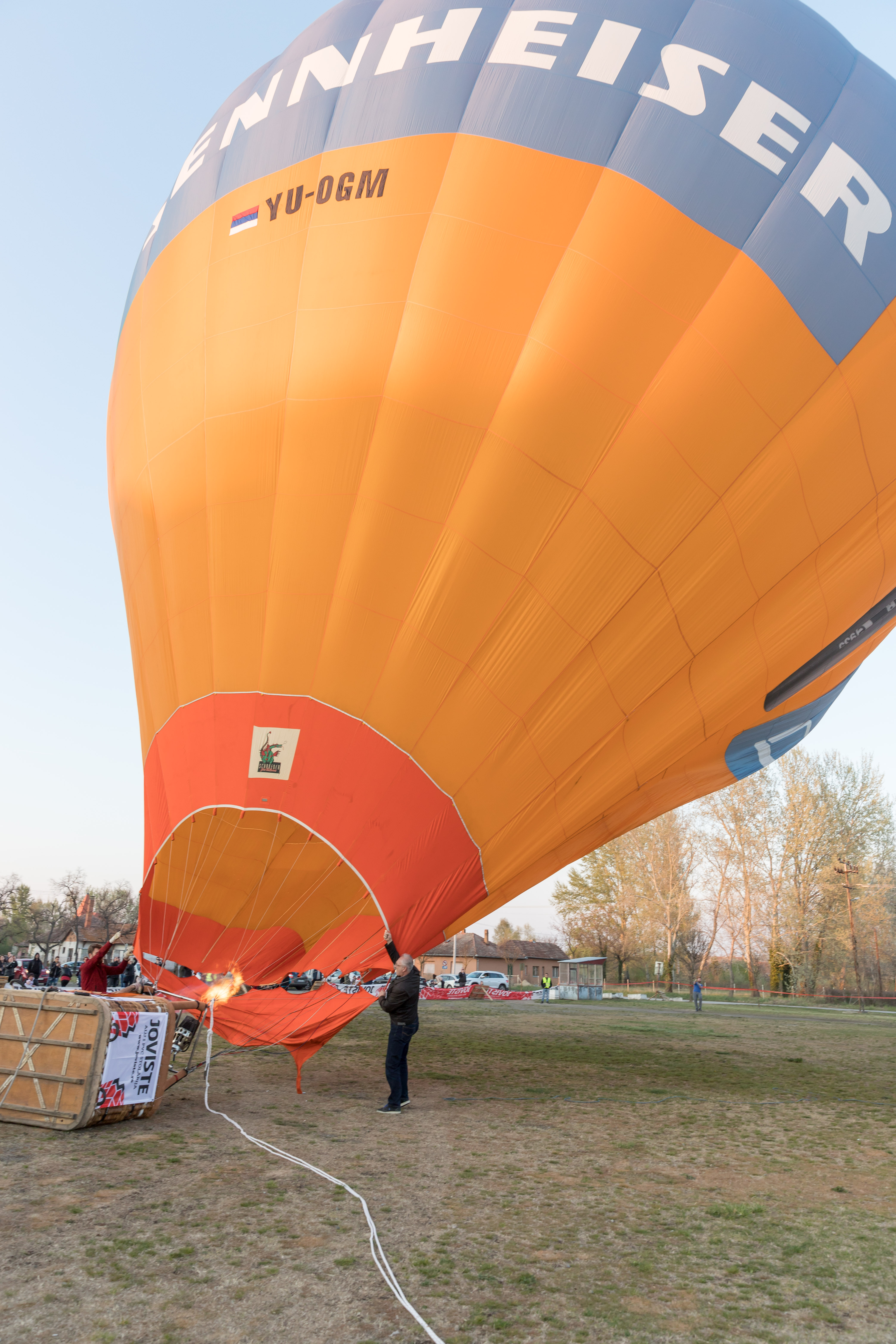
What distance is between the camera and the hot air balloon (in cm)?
629

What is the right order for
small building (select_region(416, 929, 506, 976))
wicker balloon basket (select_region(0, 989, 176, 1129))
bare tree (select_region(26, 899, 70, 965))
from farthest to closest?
bare tree (select_region(26, 899, 70, 965)) < small building (select_region(416, 929, 506, 976)) < wicker balloon basket (select_region(0, 989, 176, 1129))

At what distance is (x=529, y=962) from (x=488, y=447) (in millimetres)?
61139

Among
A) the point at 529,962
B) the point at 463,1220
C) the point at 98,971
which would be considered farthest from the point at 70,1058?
the point at 529,962

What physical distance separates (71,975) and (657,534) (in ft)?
68.2

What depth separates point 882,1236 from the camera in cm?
375

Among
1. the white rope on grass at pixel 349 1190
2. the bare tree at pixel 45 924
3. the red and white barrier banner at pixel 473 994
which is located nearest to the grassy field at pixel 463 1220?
the white rope on grass at pixel 349 1190

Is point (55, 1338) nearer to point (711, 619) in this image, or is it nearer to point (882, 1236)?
point (882, 1236)

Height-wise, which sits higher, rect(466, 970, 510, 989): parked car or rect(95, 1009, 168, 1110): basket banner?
rect(95, 1009, 168, 1110): basket banner

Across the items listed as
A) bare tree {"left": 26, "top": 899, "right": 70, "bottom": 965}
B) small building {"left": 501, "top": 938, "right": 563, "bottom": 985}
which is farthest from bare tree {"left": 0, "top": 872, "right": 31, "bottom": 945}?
small building {"left": 501, "top": 938, "right": 563, "bottom": 985}

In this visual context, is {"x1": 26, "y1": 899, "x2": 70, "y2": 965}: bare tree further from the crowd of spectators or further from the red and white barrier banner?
the red and white barrier banner

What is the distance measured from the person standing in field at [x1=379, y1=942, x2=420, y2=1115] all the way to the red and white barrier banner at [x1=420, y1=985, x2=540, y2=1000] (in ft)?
74.2

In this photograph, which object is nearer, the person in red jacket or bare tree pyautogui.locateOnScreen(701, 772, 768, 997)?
the person in red jacket

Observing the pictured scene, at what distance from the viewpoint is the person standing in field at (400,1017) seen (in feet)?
20.0

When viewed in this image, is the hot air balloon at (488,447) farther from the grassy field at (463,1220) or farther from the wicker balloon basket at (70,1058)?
the grassy field at (463,1220)
